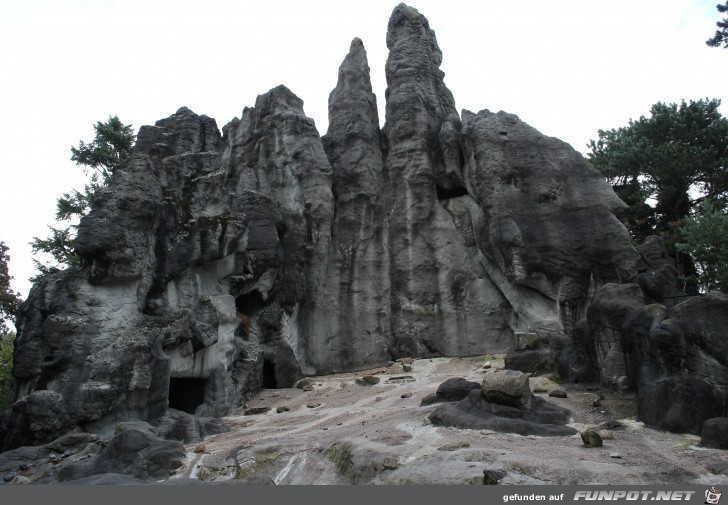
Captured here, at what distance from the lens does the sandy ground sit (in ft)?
22.5

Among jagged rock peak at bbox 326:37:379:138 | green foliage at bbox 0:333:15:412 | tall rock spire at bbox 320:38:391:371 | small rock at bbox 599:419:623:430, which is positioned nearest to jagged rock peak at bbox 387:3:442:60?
jagged rock peak at bbox 326:37:379:138

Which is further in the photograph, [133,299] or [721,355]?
[133,299]

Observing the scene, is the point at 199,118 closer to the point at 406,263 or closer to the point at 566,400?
the point at 406,263

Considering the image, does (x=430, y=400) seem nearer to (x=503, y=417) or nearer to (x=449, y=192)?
(x=503, y=417)

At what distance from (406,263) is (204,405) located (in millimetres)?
10776

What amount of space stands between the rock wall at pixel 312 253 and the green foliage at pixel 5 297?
25.7 feet

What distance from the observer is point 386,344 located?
22.3 meters

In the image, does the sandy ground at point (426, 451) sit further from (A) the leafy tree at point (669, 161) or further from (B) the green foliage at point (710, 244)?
(A) the leafy tree at point (669, 161)

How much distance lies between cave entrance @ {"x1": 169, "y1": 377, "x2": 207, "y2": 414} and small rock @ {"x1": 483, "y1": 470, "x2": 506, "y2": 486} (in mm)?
11298

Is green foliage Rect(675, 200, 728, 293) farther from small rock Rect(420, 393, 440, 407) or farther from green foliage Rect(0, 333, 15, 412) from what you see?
green foliage Rect(0, 333, 15, 412)

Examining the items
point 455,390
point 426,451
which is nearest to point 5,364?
point 455,390

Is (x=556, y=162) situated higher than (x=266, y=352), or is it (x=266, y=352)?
(x=556, y=162)

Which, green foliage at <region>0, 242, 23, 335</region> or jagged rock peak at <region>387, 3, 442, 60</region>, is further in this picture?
jagged rock peak at <region>387, 3, 442, 60</region>

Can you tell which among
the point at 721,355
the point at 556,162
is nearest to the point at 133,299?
the point at 721,355
